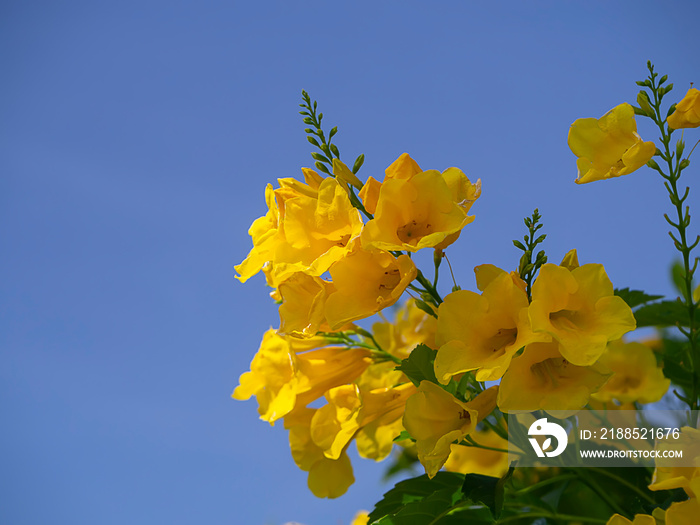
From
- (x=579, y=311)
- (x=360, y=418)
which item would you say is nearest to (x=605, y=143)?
(x=579, y=311)

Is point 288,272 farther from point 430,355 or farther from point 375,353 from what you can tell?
point 375,353

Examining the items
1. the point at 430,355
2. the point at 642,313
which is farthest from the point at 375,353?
the point at 642,313

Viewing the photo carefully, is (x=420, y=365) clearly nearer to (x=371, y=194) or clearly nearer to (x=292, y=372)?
(x=371, y=194)

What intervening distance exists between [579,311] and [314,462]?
1.17 metres

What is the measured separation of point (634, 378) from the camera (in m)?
2.90

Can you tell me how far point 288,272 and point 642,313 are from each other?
1.56 meters

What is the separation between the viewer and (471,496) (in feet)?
5.32

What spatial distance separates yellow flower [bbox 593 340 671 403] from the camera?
2.78 metres

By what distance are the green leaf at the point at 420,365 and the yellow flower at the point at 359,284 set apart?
6.8 inches

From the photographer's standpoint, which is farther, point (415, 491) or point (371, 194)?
point (415, 491)

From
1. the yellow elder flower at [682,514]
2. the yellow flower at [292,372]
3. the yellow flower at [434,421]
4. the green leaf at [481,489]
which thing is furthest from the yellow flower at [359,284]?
the yellow elder flower at [682,514]

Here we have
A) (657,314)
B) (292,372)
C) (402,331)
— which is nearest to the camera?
(292,372)

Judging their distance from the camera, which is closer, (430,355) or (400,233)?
(430,355)

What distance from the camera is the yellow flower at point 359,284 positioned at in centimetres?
161
